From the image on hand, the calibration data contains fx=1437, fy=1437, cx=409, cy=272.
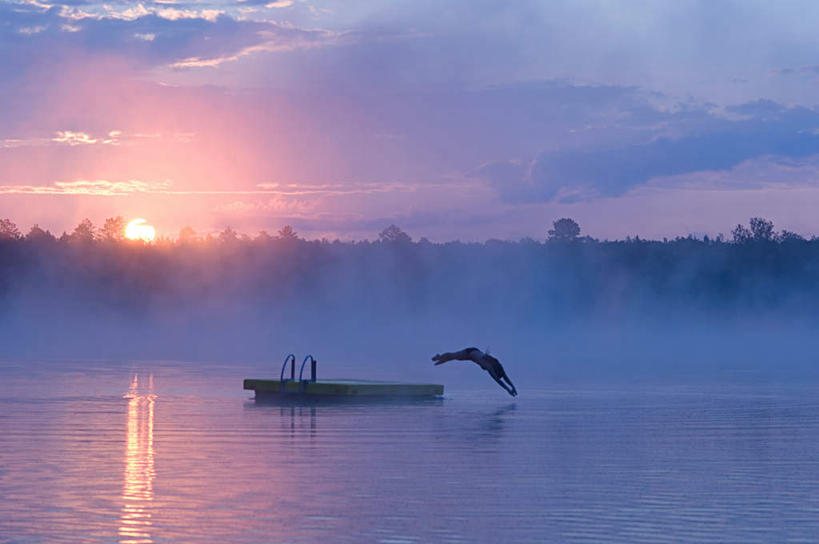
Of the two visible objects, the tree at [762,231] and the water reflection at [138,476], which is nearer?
the water reflection at [138,476]

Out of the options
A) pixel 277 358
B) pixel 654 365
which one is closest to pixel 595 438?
pixel 654 365

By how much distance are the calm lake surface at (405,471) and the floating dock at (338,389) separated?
0.73m

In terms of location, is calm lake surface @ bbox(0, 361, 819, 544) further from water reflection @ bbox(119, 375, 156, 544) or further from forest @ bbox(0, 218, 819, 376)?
forest @ bbox(0, 218, 819, 376)

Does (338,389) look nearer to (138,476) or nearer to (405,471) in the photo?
(405,471)

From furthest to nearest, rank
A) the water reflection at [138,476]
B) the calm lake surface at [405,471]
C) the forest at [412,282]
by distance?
the forest at [412,282]
the calm lake surface at [405,471]
the water reflection at [138,476]

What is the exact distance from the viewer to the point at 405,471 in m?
19.0

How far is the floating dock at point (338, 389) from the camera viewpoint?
32.7 m

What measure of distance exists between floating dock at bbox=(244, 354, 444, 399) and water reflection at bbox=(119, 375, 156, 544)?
3663 mm

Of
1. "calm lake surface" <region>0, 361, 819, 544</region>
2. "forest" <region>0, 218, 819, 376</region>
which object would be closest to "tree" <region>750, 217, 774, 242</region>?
"forest" <region>0, 218, 819, 376</region>

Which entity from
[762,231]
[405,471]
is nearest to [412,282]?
[762,231]

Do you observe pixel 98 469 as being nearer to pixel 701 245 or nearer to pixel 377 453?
pixel 377 453

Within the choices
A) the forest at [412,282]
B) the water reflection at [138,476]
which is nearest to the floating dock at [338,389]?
the water reflection at [138,476]

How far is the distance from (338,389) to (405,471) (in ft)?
44.6

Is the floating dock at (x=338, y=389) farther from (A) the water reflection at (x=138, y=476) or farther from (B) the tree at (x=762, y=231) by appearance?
(B) the tree at (x=762, y=231)
